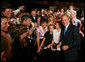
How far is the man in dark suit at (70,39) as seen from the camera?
215 centimetres

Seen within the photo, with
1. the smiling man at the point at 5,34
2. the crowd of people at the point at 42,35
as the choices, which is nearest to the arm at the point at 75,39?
the crowd of people at the point at 42,35

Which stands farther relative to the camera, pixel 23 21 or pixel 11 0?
pixel 11 0

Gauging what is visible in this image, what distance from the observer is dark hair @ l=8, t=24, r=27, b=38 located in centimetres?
221

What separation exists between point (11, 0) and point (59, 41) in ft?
4.01

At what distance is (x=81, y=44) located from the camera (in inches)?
87.0

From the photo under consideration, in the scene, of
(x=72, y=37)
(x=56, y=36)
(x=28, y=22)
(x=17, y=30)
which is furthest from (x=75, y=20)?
(x=17, y=30)

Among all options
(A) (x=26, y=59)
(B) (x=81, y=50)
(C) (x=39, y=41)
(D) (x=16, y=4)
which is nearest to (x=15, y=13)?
(D) (x=16, y=4)

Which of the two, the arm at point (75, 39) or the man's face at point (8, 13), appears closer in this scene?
the arm at point (75, 39)

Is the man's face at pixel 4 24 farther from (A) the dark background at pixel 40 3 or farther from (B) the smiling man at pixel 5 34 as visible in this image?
(A) the dark background at pixel 40 3

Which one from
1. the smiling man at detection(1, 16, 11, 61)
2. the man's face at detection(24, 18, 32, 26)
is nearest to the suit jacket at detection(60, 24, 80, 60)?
the man's face at detection(24, 18, 32, 26)

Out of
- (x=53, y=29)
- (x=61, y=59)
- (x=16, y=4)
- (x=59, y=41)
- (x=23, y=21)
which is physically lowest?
(x=61, y=59)

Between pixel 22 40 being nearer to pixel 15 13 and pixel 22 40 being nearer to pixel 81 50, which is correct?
pixel 15 13

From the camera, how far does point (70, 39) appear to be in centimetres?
217

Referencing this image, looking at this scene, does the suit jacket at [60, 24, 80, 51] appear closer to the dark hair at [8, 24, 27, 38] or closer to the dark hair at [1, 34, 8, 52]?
Answer: the dark hair at [8, 24, 27, 38]
